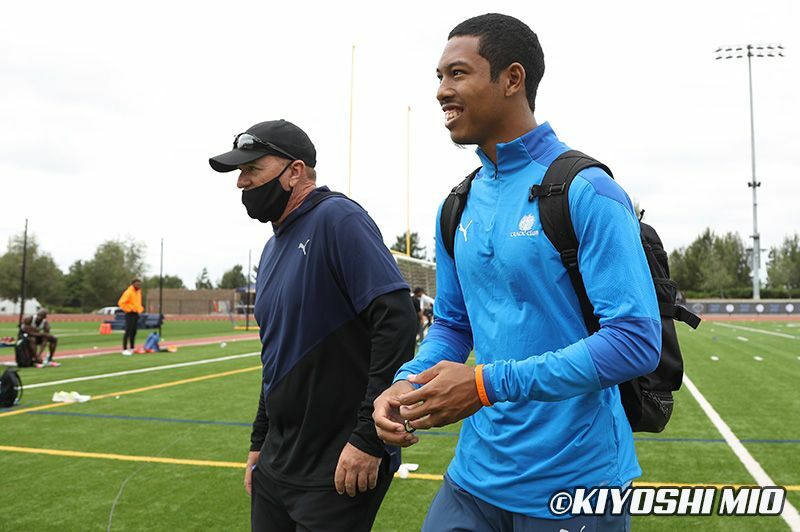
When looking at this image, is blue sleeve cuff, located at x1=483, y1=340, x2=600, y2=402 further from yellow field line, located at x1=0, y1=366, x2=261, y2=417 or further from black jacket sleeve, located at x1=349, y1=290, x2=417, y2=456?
yellow field line, located at x1=0, y1=366, x2=261, y2=417

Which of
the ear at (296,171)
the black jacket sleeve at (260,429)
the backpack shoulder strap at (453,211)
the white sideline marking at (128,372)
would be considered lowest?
the white sideline marking at (128,372)

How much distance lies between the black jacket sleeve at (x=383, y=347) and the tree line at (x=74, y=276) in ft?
212

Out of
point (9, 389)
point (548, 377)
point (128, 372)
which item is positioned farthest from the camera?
point (128, 372)

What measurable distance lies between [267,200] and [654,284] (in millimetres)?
1715

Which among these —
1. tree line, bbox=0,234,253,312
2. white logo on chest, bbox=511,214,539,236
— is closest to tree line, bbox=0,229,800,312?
tree line, bbox=0,234,253,312

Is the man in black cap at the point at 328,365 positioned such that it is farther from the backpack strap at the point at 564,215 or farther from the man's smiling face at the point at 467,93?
the backpack strap at the point at 564,215

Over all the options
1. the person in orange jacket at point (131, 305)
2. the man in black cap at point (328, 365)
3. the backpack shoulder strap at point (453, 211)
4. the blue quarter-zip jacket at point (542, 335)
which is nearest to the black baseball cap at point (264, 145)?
the man in black cap at point (328, 365)

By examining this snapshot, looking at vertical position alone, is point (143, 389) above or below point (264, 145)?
below

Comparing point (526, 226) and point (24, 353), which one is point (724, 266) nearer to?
point (24, 353)

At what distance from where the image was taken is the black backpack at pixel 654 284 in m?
1.65

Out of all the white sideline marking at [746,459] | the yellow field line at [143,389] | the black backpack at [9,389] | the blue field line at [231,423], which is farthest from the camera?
the black backpack at [9,389]

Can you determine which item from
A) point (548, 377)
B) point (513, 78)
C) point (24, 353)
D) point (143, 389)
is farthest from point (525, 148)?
point (24, 353)

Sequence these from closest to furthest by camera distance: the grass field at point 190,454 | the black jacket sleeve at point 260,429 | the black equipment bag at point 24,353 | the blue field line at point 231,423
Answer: the black jacket sleeve at point 260,429
the grass field at point 190,454
the blue field line at point 231,423
the black equipment bag at point 24,353

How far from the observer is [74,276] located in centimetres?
8700
